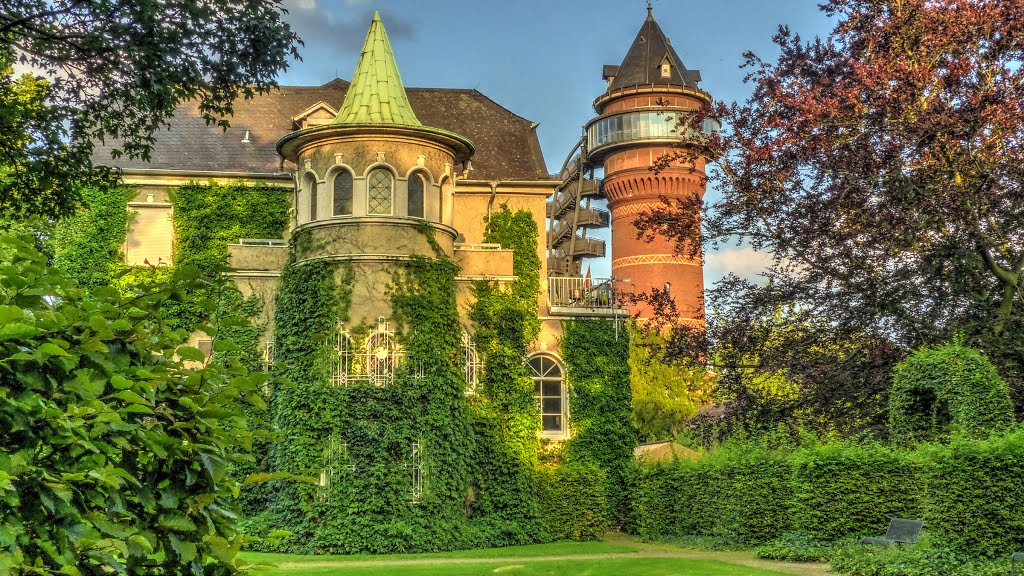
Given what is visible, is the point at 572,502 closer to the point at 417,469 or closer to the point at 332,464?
the point at 417,469

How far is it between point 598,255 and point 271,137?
82.6 feet

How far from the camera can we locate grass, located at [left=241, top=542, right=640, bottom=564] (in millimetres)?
22234

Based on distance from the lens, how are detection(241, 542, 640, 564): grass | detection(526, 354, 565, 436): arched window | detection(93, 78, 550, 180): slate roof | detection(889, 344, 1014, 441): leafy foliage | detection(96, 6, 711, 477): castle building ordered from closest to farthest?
detection(889, 344, 1014, 441): leafy foliage < detection(241, 542, 640, 564): grass < detection(96, 6, 711, 477): castle building < detection(526, 354, 565, 436): arched window < detection(93, 78, 550, 180): slate roof

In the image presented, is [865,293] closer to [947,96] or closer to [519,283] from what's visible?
[947,96]

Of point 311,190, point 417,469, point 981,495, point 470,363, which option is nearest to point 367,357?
point 417,469

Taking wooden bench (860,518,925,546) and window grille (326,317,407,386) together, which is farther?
window grille (326,317,407,386)

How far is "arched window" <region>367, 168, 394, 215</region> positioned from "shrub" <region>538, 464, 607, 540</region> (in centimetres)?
817

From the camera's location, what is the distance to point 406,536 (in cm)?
2417

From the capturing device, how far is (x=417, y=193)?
88.5 ft

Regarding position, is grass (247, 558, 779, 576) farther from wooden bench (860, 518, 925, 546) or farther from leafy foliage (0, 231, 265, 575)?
leafy foliage (0, 231, 265, 575)

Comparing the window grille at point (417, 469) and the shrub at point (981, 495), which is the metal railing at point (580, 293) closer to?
the window grille at point (417, 469)

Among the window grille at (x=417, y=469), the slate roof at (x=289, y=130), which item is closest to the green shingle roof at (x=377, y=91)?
the slate roof at (x=289, y=130)

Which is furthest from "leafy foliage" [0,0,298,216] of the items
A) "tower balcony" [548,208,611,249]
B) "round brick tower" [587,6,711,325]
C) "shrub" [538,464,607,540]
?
"round brick tower" [587,6,711,325]

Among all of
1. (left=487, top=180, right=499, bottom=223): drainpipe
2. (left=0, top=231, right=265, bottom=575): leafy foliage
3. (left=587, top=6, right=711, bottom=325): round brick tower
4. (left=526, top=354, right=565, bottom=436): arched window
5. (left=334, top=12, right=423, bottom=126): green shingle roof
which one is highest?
(left=587, top=6, right=711, bottom=325): round brick tower
